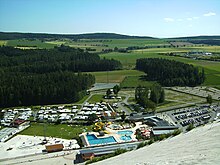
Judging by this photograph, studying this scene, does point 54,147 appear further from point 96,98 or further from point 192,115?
point 96,98

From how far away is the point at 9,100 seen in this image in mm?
38562

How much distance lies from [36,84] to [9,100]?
4354mm

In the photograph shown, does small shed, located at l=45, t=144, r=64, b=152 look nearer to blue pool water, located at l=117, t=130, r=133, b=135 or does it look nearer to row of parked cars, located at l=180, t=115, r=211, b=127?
blue pool water, located at l=117, t=130, r=133, b=135

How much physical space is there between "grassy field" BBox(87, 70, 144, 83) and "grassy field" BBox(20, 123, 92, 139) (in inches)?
994

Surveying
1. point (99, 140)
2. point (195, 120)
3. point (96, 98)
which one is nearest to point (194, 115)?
point (195, 120)

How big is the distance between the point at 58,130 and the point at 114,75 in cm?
3292

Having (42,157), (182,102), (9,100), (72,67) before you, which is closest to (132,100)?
(182,102)

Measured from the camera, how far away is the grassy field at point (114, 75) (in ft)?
181

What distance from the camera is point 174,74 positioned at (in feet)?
171

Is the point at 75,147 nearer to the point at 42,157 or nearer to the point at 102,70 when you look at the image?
the point at 42,157

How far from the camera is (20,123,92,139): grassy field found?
27.3 m

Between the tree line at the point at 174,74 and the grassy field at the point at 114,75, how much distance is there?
4.54 metres

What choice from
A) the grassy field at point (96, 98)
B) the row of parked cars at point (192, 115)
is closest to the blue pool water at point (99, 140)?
the row of parked cars at point (192, 115)

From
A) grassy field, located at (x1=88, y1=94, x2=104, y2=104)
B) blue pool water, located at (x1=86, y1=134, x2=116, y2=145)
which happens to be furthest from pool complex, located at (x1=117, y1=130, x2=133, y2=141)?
grassy field, located at (x1=88, y1=94, x2=104, y2=104)
